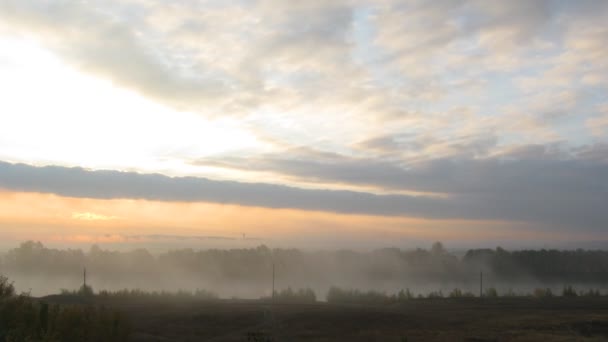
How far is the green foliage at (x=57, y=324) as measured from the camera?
15.3 metres

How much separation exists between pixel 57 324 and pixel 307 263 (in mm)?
109163

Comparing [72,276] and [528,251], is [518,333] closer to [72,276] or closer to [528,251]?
[528,251]

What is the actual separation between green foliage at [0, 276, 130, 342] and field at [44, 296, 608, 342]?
5127mm

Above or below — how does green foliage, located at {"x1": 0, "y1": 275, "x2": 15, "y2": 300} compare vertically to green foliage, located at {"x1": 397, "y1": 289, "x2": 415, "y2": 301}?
above

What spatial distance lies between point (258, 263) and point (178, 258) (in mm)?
19044

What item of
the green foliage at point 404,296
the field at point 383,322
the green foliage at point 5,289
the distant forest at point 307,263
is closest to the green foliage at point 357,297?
the green foliage at point 404,296

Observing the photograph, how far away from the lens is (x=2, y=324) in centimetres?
1612

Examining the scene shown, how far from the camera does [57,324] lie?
15.8 metres

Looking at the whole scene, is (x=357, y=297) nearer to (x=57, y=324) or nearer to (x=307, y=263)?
(x=57, y=324)

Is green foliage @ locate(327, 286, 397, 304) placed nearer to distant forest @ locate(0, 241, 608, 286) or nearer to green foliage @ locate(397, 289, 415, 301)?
green foliage @ locate(397, 289, 415, 301)

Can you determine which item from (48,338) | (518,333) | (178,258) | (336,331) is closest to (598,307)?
(518,333)

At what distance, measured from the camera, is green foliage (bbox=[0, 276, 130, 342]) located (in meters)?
15.3

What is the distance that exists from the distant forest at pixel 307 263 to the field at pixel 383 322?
65618mm

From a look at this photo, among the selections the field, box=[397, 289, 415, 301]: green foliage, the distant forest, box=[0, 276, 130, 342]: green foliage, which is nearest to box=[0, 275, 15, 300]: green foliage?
box=[0, 276, 130, 342]: green foliage
